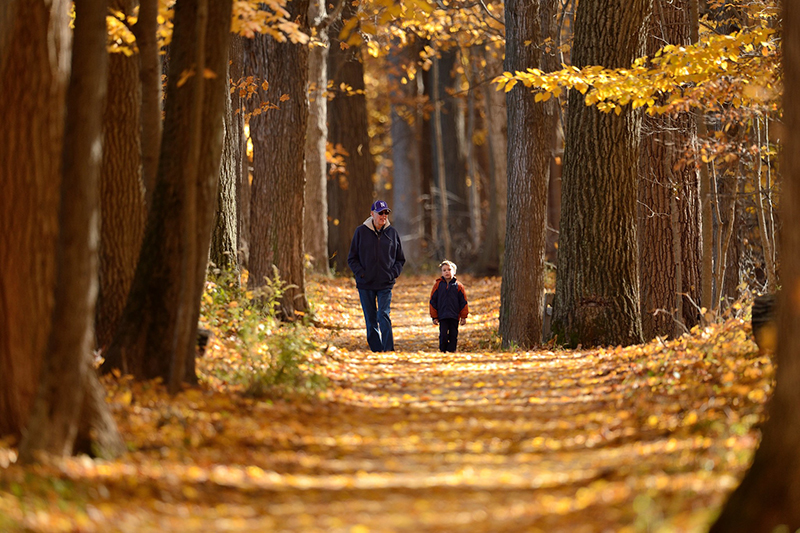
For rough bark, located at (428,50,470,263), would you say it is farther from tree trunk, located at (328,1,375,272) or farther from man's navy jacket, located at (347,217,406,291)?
man's navy jacket, located at (347,217,406,291)

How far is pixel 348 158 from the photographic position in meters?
23.5

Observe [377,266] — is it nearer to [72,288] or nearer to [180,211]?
[180,211]

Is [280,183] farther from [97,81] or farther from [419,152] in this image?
[419,152]

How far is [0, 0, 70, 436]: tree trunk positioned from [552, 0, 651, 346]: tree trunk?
23.4ft

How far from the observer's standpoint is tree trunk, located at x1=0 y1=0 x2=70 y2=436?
17.3 feet

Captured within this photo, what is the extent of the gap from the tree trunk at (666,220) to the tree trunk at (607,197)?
5.77ft

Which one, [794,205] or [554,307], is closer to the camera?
[794,205]

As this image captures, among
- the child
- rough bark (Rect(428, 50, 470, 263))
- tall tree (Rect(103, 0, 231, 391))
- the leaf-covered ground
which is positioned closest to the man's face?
the child

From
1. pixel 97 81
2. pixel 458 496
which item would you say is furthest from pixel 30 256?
pixel 458 496

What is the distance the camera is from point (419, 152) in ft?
107

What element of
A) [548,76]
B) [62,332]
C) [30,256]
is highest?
[548,76]

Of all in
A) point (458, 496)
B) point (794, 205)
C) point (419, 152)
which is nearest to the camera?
point (794, 205)

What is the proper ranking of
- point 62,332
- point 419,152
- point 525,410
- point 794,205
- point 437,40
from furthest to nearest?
point 419,152, point 437,40, point 525,410, point 62,332, point 794,205

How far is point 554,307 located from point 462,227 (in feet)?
81.5
